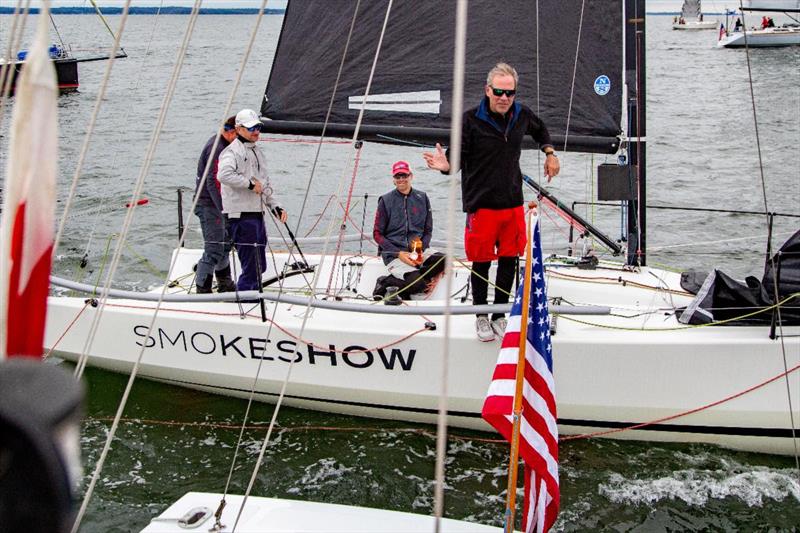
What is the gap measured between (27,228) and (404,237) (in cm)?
534

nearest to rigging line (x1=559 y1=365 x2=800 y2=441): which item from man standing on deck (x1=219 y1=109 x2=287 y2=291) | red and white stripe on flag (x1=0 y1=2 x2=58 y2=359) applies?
man standing on deck (x1=219 y1=109 x2=287 y2=291)

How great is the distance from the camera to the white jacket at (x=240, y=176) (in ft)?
19.6

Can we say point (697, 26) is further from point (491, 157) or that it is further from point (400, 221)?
point (491, 157)

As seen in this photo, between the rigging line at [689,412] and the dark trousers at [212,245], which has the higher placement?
the dark trousers at [212,245]

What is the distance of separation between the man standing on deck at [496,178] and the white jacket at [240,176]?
1.74 m

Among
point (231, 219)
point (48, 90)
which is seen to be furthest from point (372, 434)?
point (48, 90)

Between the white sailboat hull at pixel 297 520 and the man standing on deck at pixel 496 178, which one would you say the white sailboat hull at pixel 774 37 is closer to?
the man standing on deck at pixel 496 178

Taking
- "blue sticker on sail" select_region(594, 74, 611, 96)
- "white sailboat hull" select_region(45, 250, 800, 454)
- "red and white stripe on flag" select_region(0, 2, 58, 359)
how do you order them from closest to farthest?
"red and white stripe on flag" select_region(0, 2, 58, 359) → "white sailboat hull" select_region(45, 250, 800, 454) → "blue sticker on sail" select_region(594, 74, 611, 96)

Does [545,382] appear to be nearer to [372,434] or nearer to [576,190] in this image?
[372,434]

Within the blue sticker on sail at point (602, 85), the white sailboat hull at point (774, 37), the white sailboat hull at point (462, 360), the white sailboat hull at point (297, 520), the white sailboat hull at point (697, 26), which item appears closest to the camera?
the white sailboat hull at point (297, 520)

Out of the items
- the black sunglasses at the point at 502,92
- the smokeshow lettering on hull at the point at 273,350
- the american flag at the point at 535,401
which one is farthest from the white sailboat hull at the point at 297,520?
the black sunglasses at the point at 502,92

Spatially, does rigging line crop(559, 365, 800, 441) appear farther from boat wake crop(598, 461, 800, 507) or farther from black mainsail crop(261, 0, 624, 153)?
black mainsail crop(261, 0, 624, 153)

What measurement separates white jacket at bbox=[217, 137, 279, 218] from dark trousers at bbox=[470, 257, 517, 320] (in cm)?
176

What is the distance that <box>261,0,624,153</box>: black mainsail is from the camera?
620cm
